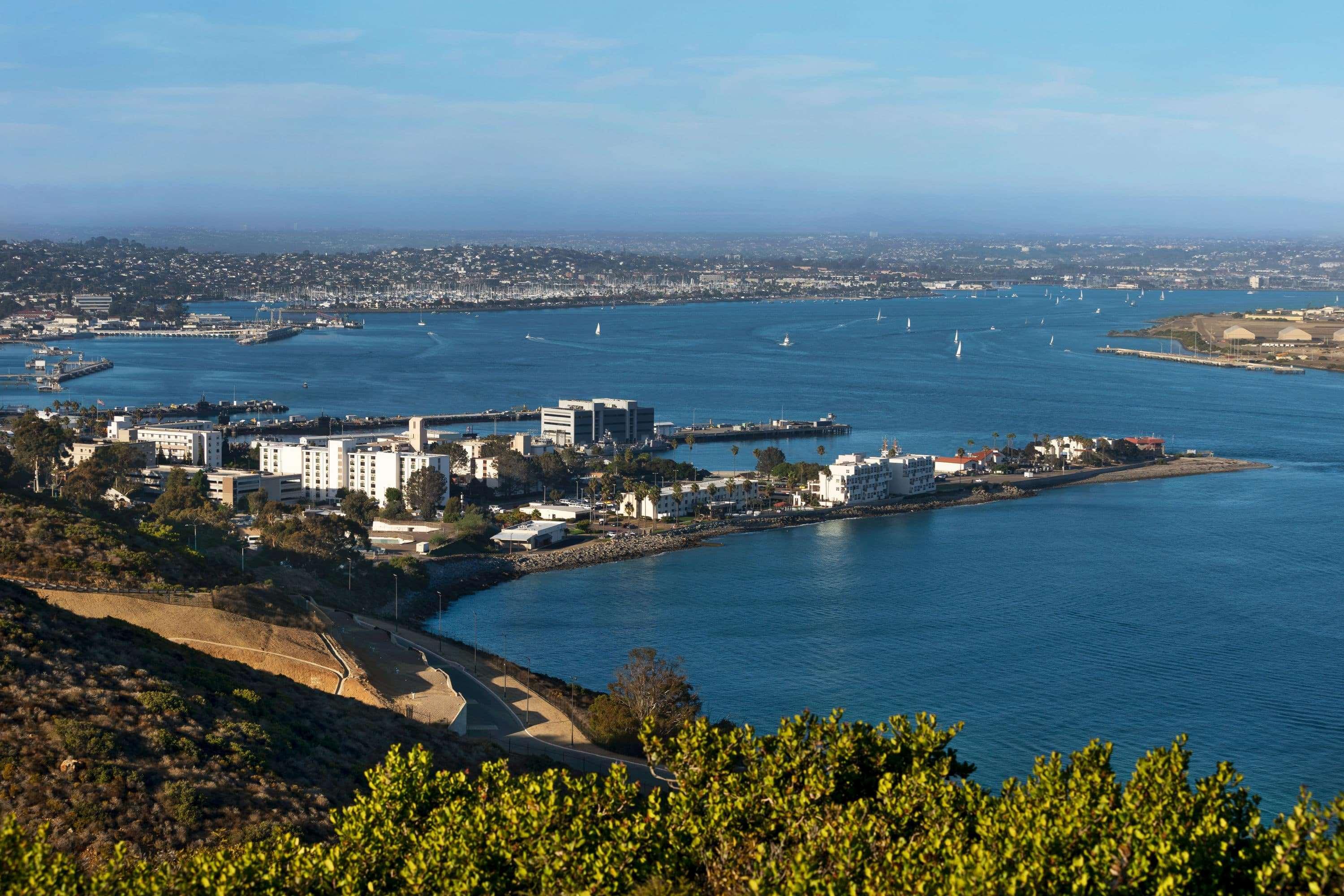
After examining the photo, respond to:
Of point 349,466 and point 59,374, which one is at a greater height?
point 349,466

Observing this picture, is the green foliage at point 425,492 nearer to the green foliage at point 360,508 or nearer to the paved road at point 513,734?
the green foliage at point 360,508

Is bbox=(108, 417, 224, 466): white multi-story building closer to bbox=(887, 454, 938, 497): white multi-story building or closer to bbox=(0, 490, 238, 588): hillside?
bbox=(887, 454, 938, 497): white multi-story building

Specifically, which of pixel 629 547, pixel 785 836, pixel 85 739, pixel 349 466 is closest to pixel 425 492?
pixel 349 466

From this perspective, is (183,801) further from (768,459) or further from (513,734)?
(768,459)

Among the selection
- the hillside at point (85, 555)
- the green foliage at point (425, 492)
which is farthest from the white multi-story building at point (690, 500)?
the hillside at point (85, 555)

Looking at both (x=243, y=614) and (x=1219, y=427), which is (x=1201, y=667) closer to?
(x=243, y=614)

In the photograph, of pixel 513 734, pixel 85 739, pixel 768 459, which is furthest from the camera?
pixel 768 459
